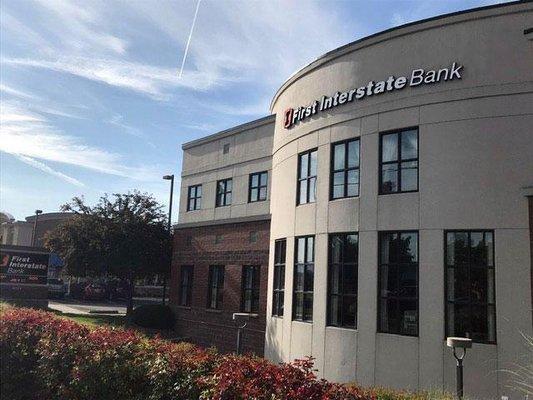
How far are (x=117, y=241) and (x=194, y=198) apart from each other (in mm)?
5429

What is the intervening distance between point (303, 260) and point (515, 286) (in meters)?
6.12

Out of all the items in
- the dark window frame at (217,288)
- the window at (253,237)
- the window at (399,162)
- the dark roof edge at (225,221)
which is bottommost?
the dark window frame at (217,288)

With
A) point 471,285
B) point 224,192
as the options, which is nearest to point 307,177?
point 471,285

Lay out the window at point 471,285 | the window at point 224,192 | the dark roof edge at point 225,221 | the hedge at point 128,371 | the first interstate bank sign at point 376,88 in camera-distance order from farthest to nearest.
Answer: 1. the window at point 224,192
2. the dark roof edge at point 225,221
3. the first interstate bank sign at point 376,88
4. the window at point 471,285
5. the hedge at point 128,371

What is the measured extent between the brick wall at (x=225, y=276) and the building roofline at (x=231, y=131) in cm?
404

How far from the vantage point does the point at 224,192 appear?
23.8 metres

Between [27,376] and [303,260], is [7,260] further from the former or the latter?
[27,376]

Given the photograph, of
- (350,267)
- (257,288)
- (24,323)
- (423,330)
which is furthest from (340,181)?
(24,323)

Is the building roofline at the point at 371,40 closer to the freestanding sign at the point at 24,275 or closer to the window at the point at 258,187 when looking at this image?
the window at the point at 258,187

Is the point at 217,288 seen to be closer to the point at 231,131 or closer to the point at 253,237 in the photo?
the point at 253,237

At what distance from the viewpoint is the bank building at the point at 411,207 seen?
11805 millimetres

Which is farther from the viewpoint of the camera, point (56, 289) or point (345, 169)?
point (56, 289)

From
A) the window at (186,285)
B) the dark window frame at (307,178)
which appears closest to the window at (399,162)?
the dark window frame at (307,178)

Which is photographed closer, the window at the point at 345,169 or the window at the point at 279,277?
the window at the point at 345,169
